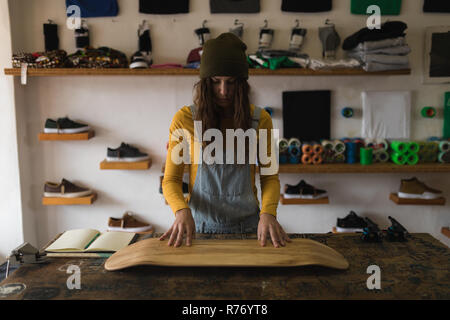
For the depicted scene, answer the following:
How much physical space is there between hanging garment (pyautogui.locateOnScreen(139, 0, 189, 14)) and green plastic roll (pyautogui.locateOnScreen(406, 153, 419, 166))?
211cm

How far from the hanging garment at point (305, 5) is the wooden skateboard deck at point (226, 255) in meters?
2.21

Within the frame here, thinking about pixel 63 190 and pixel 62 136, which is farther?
pixel 63 190

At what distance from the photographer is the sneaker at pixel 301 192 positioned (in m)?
2.96

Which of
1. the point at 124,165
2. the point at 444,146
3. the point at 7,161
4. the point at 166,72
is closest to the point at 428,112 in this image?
the point at 444,146

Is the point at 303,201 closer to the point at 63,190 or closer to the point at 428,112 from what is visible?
the point at 428,112

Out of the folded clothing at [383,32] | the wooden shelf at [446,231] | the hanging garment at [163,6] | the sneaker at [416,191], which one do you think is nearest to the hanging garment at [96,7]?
the hanging garment at [163,6]

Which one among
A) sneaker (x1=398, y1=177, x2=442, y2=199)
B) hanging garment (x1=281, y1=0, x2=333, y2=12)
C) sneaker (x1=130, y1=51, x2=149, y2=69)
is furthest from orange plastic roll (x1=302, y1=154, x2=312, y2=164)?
sneaker (x1=130, y1=51, x2=149, y2=69)

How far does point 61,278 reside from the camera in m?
1.19

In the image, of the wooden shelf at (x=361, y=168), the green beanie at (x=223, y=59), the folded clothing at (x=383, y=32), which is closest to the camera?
the green beanie at (x=223, y=59)

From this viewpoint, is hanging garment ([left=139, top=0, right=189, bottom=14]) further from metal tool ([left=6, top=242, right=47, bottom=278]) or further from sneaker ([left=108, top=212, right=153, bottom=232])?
metal tool ([left=6, top=242, right=47, bottom=278])

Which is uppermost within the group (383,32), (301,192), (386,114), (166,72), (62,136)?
(383,32)

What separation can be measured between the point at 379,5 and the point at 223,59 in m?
2.08

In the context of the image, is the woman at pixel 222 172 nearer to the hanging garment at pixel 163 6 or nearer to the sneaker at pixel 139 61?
the sneaker at pixel 139 61

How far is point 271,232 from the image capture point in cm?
139
